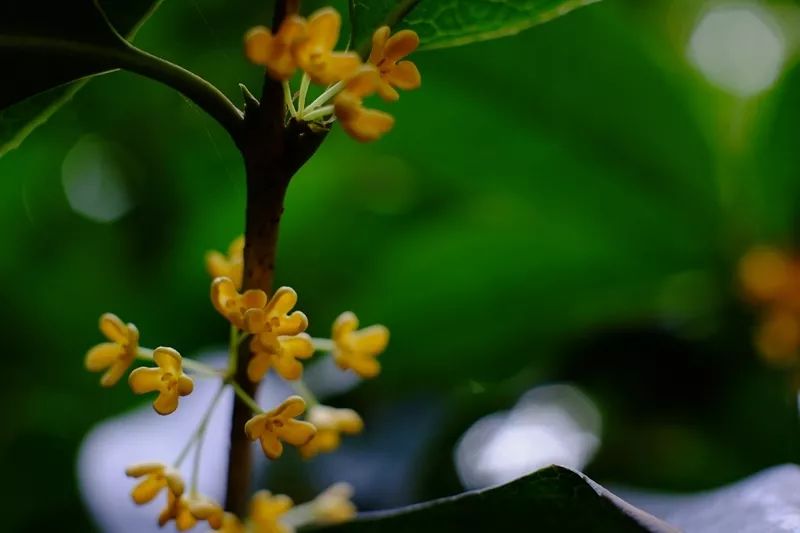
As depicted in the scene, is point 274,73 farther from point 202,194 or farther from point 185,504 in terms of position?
point 202,194

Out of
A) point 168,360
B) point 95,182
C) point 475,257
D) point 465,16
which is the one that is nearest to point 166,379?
point 168,360

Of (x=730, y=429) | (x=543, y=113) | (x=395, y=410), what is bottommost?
(x=730, y=429)

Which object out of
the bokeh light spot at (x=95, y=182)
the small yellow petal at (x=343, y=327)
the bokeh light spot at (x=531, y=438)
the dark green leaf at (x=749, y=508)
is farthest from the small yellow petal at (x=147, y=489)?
the bokeh light spot at (x=95, y=182)

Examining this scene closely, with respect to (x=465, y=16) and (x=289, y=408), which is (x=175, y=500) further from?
(x=465, y=16)

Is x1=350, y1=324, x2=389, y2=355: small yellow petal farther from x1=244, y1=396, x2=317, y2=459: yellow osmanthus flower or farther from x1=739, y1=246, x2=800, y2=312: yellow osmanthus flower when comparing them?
x1=739, y1=246, x2=800, y2=312: yellow osmanthus flower

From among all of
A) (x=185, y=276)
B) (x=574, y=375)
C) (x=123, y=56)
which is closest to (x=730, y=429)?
(x=574, y=375)

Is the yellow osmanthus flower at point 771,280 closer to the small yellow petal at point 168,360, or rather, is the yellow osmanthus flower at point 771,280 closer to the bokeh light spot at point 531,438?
the bokeh light spot at point 531,438
